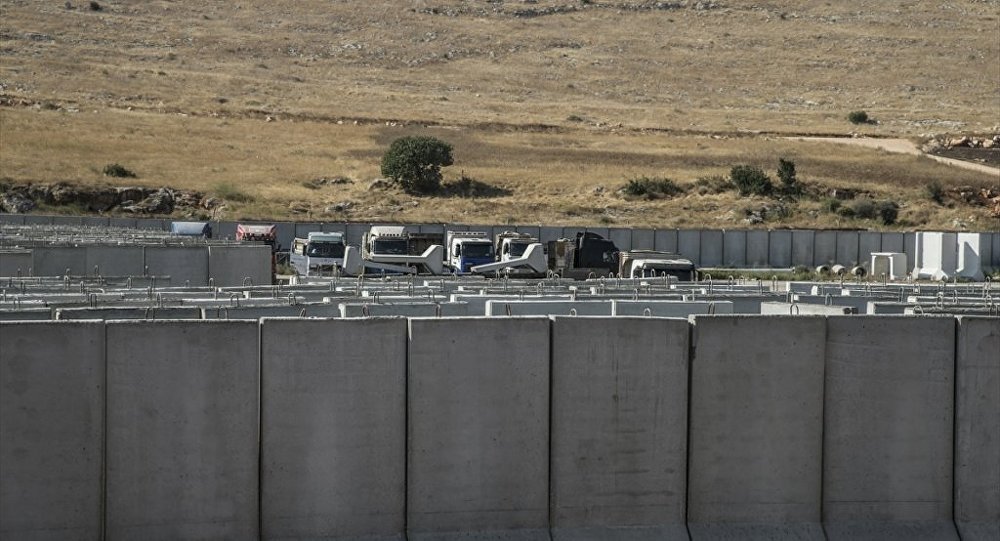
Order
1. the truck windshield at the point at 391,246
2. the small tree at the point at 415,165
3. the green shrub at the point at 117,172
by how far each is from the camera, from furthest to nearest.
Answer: the small tree at the point at 415,165 → the green shrub at the point at 117,172 → the truck windshield at the point at 391,246

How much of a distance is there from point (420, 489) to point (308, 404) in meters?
1.07

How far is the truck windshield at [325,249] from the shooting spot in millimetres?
46750

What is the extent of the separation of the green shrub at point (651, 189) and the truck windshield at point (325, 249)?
102 ft

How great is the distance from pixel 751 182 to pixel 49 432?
66958 mm

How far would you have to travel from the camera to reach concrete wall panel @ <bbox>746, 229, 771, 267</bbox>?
193 ft

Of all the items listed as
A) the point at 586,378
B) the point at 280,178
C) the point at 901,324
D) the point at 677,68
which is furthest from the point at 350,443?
the point at 677,68

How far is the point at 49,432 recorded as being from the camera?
1101 centimetres

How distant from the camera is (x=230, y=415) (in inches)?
447

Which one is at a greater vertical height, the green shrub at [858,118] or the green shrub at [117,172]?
the green shrub at [858,118]

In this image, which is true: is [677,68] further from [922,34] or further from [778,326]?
[778,326]

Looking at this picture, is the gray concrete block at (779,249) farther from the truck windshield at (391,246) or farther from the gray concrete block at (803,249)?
the truck windshield at (391,246)

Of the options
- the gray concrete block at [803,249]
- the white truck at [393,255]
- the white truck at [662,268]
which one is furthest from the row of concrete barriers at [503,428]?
the gray concrete block at [803,249]

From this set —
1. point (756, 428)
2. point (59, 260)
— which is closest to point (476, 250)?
point (59, 260)

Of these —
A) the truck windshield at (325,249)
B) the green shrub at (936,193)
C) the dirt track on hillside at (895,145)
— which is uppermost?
the dirt track on hillside at (895,145)
